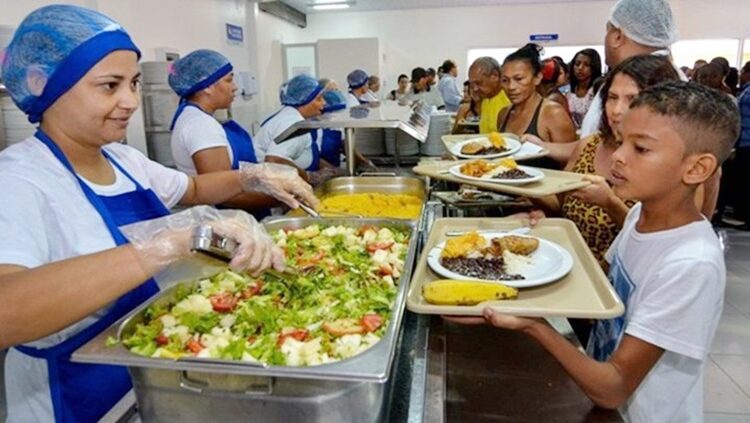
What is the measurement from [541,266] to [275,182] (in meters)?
0.78

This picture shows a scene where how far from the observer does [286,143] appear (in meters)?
2.62

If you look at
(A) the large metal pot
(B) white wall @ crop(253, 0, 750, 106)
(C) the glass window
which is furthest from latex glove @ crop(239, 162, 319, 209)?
(C) the glass window

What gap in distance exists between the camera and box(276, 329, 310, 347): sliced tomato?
0.86 metres

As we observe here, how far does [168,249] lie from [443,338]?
578 millimetres

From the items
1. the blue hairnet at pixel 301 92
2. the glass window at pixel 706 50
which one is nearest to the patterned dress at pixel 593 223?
the blue hairnet at pixel 301 92

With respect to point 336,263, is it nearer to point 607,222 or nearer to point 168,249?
point 168,249

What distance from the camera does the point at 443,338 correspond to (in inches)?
41.9

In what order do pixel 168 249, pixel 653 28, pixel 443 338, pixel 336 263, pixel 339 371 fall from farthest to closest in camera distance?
1. pixel 653 28
2. pixel 336 263
3. pixel 443 338
4. pixel 168 249
5. pixel 339 371

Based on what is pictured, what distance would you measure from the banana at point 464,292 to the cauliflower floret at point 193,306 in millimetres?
436

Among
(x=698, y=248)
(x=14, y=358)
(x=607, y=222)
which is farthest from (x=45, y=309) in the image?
(x=607, y=222)

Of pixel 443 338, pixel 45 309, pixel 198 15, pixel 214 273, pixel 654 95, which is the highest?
pixel 198 15

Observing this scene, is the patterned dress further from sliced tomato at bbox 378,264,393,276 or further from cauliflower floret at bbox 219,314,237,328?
cauliflower floret at bbox 219,314,237,328

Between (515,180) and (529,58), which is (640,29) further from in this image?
(515,180)

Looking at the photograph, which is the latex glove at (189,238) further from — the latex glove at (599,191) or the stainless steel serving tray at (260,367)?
the latex glove at (599,191)
